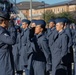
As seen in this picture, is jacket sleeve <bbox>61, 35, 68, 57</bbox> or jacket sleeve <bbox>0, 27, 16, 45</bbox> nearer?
jacket sleeve <bbox>0, 27, 16, 45</bbox>

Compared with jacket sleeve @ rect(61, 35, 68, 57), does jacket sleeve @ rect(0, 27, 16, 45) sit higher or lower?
higher

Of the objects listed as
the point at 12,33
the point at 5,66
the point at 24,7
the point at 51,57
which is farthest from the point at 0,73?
the point at 24,7

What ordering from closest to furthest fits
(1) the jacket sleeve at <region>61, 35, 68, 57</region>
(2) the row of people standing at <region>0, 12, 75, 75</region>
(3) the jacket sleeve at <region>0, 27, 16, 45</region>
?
(3) the jacket sleeve at <region>0, 27, 16, 45</region>
(2) the row of people standing at <region>0, 12, 75, 75</region>
(1) the jacket sleeve at <region>61, 35, 68, 57</region>

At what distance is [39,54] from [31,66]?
359 mm

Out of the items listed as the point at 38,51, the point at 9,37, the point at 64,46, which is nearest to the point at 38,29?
the point at 38,51

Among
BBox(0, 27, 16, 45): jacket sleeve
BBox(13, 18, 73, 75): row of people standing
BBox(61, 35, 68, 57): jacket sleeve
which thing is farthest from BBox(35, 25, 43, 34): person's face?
BBox(0, 27, 16, 45): jacket sleeve

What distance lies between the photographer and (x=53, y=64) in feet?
32.6

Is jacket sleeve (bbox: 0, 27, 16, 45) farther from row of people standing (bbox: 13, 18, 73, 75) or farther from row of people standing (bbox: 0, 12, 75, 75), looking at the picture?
row of people standing (bbox: 13, 18, 73, 75)

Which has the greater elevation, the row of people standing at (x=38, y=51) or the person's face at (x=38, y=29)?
the person's face at (x=38, y=29)

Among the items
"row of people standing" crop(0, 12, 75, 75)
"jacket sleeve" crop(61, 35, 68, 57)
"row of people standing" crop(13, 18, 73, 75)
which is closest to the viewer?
"row of people standing" crop(0, 12, 75, 75)

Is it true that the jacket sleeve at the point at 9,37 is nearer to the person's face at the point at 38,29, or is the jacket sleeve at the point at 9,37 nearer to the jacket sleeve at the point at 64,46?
the person's face at the point at 38,29

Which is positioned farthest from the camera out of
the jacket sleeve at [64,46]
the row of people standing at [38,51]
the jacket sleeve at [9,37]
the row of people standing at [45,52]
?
the jacket sleeve at [64,46]

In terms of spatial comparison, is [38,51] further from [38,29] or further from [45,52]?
[38,29]

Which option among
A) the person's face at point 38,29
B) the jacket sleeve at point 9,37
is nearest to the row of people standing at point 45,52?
the person's face at point 38,29
